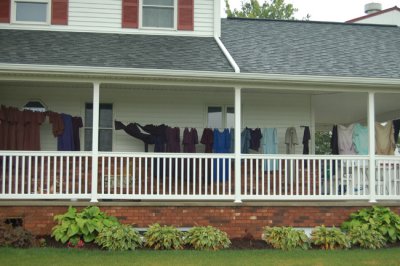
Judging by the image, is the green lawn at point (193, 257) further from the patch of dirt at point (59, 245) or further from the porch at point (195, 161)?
the porch at point (195, 161)

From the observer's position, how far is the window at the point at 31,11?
13.8m

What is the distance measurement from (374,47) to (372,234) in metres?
5.68

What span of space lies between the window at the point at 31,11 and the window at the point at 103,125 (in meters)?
2.43

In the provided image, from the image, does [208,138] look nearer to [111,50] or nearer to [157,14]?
[111,50]

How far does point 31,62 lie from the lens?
11547 mm

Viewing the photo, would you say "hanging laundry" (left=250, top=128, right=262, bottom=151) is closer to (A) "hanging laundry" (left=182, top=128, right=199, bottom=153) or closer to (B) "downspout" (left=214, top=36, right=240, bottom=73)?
(A) "hanging laundry" (left=182, top=128, right=199, bottom=153)

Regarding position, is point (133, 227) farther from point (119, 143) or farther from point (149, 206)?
point (119, 143)

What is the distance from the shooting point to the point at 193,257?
9781mm

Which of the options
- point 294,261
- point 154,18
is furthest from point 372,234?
point 154,18

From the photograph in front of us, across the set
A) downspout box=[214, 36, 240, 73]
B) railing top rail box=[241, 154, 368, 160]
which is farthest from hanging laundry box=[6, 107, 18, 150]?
railing top rail box=[241, 154, 368, 160]

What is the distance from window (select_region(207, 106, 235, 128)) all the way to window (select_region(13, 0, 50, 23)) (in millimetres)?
4442

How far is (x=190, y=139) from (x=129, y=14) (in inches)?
136

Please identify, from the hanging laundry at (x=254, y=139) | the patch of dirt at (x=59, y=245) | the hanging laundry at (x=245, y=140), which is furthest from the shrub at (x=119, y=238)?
the hanging laundry at (x=254, y=139)

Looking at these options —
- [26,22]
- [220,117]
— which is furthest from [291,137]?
[26,22]
